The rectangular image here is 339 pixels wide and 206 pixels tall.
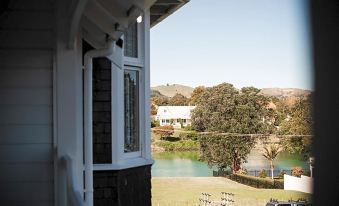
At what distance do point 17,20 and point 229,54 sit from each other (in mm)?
40266

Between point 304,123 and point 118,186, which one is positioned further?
point 118,186

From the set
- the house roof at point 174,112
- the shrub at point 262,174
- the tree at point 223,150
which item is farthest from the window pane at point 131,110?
the house roof at point 174,112

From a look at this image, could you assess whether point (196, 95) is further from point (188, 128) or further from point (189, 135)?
point (189, 135)

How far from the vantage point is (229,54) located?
42625 millimetres

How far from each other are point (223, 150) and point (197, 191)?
302 cm

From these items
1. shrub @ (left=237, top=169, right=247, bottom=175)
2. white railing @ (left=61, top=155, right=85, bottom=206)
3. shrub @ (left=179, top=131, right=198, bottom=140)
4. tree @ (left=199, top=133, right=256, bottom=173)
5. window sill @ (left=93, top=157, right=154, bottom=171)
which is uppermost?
white railing @ (left=61, top=155, right=85, bottom=206)

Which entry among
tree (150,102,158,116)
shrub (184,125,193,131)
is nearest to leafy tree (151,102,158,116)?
tree (150,102,158,116)

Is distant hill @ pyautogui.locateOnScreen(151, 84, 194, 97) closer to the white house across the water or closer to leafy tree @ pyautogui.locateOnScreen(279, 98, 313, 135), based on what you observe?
the white house across the water

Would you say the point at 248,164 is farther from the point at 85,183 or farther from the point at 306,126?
the point at 306,126

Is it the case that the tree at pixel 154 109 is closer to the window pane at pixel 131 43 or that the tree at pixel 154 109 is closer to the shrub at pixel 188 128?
the shrub at pixel 188 128

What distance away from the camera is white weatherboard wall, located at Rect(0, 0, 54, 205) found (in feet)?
9.77

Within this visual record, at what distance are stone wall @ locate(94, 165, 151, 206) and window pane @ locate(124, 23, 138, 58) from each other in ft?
4.30

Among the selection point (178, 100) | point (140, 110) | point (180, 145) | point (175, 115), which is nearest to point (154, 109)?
point (175, 115)

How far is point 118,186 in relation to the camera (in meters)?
5.06
